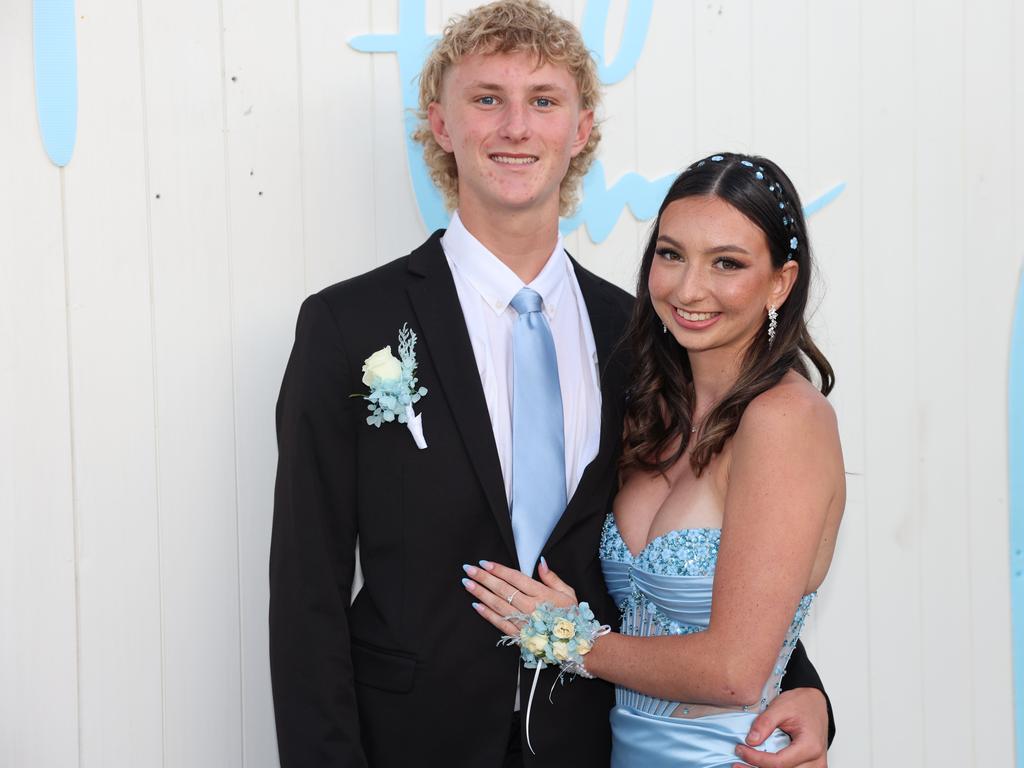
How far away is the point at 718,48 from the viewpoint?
296cm

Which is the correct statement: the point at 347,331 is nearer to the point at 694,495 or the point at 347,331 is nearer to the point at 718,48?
the point at 694,495

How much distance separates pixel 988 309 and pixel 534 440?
1799mm

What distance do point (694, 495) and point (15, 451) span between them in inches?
55.0

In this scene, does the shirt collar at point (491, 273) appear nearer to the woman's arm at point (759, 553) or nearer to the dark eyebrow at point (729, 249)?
the dark eyebrow at point (729, 249)

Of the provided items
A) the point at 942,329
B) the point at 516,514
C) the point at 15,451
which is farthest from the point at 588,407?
the point at 942,329

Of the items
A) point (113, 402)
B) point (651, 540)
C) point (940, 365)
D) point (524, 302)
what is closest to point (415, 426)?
point (524, 302)

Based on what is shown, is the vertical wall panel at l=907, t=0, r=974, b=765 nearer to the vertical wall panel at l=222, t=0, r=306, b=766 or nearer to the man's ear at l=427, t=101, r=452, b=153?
the man's ear at l=427, t=101, r=452, b=153

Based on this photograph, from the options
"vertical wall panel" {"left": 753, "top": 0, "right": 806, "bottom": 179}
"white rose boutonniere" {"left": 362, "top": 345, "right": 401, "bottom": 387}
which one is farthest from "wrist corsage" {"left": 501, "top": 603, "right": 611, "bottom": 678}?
"vertical wall panel" {"left": 753, "top": 0, "right": 806, "bottom": 179}

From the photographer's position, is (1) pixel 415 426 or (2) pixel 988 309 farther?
(2) pixel 988 309

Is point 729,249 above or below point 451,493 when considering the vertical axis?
above

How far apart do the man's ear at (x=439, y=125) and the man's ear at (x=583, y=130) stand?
0.27 m

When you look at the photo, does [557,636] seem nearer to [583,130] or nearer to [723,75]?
[583,130]

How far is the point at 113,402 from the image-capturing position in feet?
8.05

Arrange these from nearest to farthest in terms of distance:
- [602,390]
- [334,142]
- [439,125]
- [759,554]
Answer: [759,554], [602,390], [439,125], [334,142]
